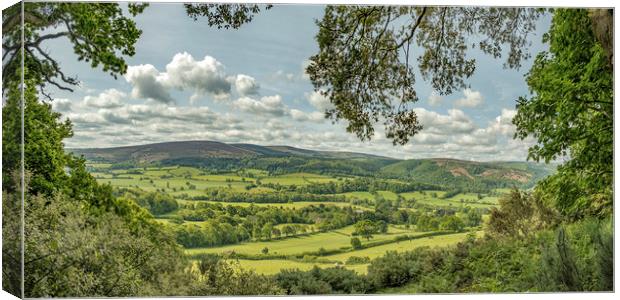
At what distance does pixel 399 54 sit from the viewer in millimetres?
6953

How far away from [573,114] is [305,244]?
3.44 meters

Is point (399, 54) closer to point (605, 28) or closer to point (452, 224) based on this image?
point (452, 224)

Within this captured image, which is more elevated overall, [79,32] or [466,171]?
[79,32]

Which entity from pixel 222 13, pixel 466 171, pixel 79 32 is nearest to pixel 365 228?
pixel 466 171

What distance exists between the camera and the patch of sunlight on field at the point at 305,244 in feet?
22.3

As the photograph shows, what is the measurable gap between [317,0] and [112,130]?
273 cm

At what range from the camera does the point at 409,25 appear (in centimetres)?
696

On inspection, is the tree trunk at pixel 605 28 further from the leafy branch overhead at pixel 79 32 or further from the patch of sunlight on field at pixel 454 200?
the leafy branch overhead at pixel 79 32

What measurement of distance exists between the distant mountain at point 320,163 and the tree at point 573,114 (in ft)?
1.04

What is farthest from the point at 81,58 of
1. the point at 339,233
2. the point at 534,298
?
the point at 534,298

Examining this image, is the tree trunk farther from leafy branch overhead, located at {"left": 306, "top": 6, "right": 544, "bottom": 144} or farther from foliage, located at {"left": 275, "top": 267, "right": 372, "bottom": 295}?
foliage, located at {"left": 275, "top": 267, "right": 372, "bottom": 295}

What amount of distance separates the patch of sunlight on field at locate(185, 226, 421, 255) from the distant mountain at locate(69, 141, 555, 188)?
723 millimetres

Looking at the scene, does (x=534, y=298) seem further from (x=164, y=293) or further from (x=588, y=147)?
(x=164, y=293)

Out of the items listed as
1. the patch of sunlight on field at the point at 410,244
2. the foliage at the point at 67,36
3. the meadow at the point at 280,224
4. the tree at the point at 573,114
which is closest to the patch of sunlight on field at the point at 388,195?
the meadow at the point at 280,224
